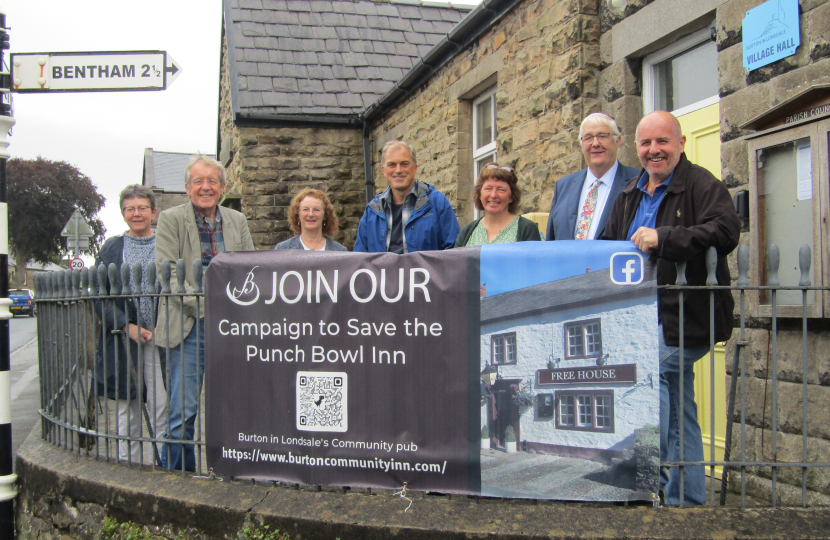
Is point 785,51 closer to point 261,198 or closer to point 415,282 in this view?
point 415,282

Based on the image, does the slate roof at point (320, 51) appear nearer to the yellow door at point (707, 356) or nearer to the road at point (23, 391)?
the road at point (23, 391)

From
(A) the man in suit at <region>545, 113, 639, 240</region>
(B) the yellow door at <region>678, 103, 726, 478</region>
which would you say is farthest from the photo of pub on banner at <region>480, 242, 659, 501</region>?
(B) the yellow door at <region>678, 103, 726, 478</region>

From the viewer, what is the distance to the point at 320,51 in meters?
11.8

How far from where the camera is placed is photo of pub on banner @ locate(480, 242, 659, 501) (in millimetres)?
2707

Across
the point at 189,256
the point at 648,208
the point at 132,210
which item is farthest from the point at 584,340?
the point at 132,210

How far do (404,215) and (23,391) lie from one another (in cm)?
779

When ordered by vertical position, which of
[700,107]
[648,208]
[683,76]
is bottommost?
[648,208]

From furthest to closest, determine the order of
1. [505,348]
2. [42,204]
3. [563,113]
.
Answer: [42,204], [563,113], [505,348]

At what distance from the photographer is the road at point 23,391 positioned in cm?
672

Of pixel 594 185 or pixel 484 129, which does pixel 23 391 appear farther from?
pixel 594 185

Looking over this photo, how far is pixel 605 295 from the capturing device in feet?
9.04

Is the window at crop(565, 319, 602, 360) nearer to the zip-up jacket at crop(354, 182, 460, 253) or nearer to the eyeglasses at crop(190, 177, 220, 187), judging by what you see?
the zip-up jacket at crop(354, 182, 460, 253)

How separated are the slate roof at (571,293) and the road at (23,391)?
4412 millimetres

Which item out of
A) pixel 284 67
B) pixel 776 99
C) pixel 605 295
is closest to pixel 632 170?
pixel 776 99
